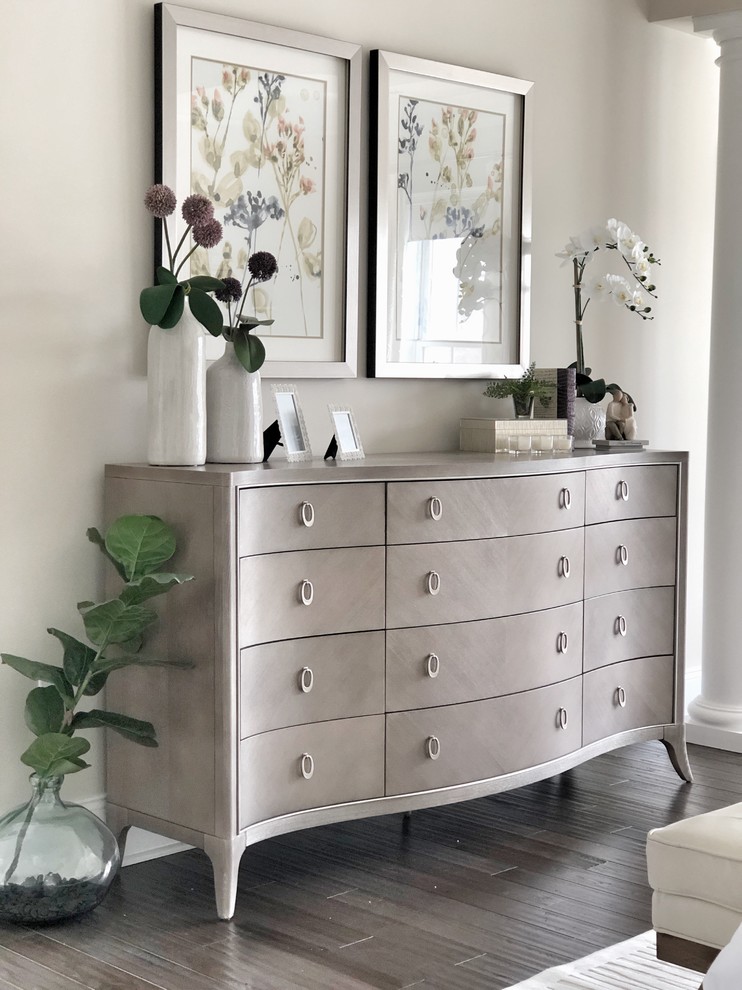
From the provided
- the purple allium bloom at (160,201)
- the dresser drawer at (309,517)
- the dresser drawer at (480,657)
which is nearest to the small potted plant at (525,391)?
the dresser drawer at (480,657)

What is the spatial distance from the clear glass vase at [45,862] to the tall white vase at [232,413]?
2.69ft

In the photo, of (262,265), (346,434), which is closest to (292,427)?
(346,434)

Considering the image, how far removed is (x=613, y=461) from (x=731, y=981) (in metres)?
2.02

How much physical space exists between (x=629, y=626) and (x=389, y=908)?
1.24 meters

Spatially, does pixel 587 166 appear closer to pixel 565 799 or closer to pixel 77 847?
pixel 565 799

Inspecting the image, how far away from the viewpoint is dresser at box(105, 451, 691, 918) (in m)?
2.78

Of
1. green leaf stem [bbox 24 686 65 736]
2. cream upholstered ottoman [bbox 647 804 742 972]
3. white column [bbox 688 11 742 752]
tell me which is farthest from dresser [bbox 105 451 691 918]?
cream upholstered ottoman [bbox 647 804 742 972]

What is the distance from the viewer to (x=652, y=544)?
12.4 feet

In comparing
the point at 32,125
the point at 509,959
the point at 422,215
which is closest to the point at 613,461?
the point at 422,215

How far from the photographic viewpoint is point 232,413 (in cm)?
298

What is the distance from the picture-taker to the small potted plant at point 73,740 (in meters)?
2.68

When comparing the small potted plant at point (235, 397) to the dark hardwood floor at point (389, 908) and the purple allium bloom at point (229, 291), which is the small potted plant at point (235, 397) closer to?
the purple allium bloom at point (229, 291)

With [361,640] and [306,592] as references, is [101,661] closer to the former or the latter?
[306,592]

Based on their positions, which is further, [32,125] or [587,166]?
[587,166]
